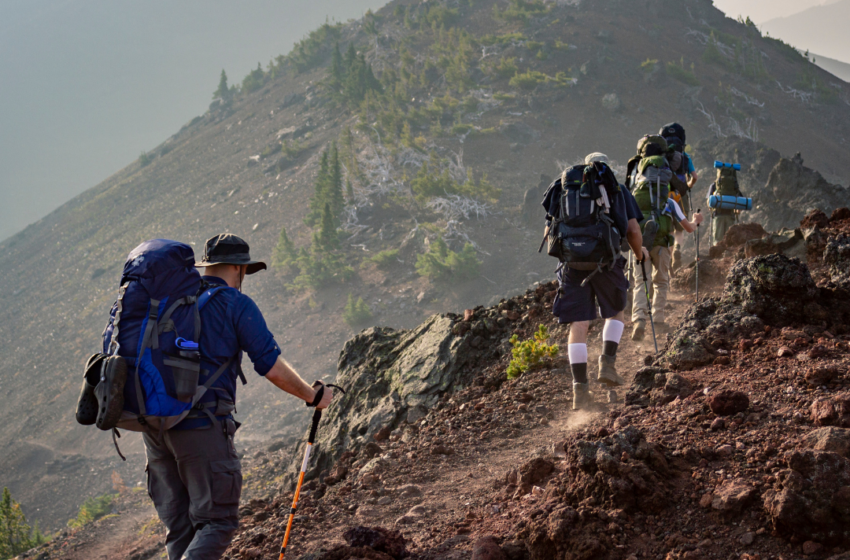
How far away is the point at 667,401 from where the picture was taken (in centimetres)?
366

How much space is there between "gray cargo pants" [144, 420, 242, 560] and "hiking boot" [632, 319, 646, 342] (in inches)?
179

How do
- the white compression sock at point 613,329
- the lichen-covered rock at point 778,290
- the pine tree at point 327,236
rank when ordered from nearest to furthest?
the lichen-covered rock at point 778,290 → the white compression sock at point 613,329 → the pine tree at point 327,236

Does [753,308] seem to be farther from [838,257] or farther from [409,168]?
[409,168]

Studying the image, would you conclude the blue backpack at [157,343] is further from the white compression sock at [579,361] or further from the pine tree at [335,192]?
the pine tree at [335,192]

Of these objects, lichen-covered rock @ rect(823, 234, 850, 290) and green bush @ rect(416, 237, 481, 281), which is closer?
lichen-covered rock @ rect(823, 234, 850, 290)

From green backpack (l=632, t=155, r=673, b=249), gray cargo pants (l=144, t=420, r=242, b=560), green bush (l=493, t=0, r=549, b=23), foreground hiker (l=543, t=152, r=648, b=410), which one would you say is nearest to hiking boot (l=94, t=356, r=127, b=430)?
gray cargo pants (l=144, t=420, r=242, b=560)

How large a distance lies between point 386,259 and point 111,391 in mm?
30720

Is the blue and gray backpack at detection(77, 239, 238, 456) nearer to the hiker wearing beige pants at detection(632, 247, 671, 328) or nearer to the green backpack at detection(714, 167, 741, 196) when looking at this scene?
the hiker wearing beige pants at detection(632, 247, 671, 328)

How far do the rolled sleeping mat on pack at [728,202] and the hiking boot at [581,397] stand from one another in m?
5.40

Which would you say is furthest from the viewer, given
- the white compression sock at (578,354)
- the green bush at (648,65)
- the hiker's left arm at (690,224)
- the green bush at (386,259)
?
the green bush at (648,65)

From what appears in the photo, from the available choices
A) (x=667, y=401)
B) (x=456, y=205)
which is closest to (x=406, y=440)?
(x=667, y=401)

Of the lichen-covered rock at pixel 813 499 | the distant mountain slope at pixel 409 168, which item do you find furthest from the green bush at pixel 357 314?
the lichen-covered rock at pixel 813 499

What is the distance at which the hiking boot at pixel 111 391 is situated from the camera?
98.3 inches

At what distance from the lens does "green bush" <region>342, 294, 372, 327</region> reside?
30.2 m
